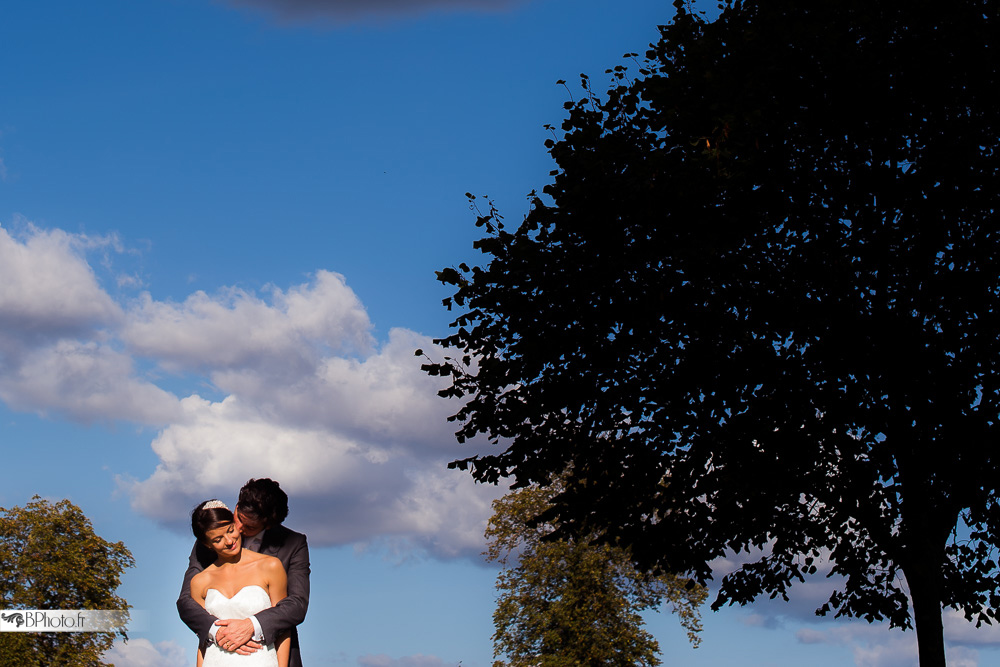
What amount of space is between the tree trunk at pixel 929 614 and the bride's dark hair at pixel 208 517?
1343 centimetres

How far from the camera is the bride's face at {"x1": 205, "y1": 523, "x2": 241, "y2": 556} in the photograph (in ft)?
36.6

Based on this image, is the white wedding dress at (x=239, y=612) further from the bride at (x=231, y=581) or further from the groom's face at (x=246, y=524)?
the groom's face at (x=246, y=524)

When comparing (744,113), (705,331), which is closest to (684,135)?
(744,113)

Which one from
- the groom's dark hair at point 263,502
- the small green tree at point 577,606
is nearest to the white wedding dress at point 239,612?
the groom's dark hair at point 263,502

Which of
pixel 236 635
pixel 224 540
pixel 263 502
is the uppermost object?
pixel 263 502

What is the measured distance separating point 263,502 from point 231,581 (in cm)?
96

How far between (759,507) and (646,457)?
230 centimetres

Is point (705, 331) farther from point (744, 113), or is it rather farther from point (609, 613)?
point (609, 613)

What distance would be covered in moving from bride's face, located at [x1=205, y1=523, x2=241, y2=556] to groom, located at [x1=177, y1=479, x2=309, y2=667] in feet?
0.53

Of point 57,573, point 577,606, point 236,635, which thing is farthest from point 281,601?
point 57,573

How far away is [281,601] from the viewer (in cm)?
1112

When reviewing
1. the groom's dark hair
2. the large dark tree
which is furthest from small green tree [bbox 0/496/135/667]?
the groom's dark hair

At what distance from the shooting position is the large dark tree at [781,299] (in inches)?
720

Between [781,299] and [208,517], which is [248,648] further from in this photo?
[781,299]
